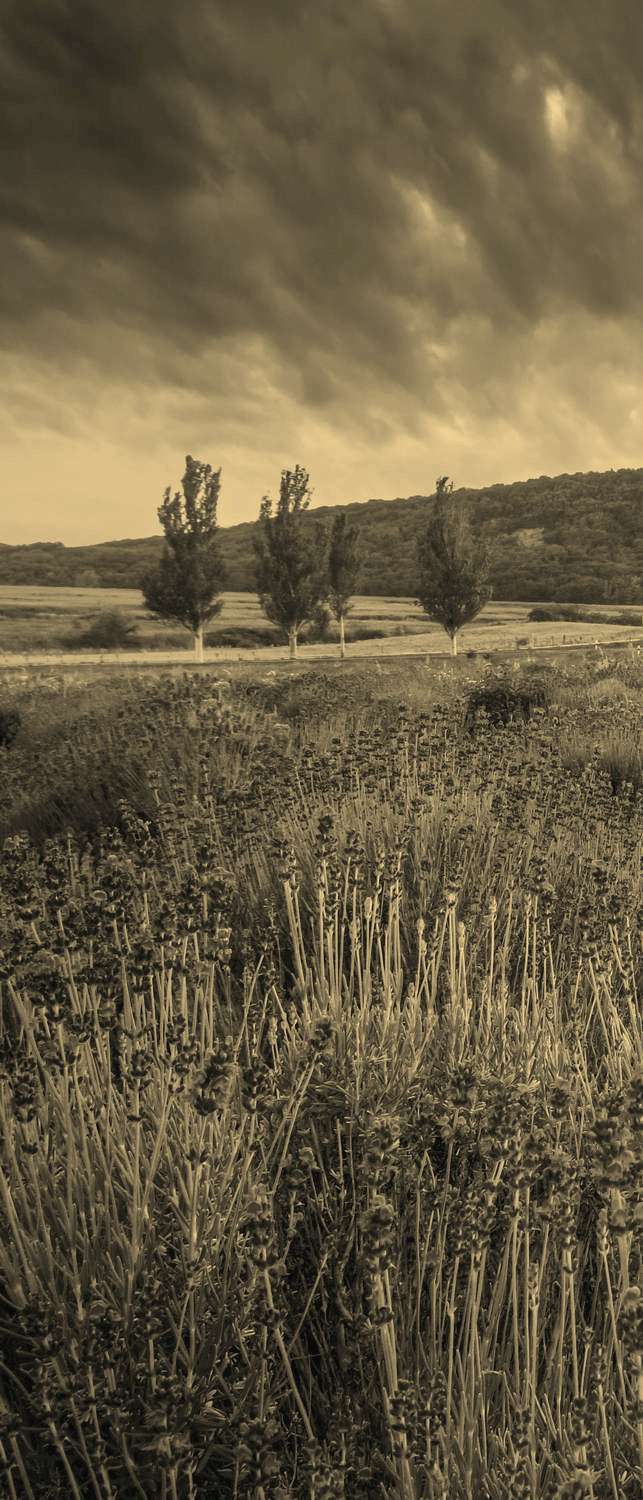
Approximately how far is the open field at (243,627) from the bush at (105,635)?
2.25 ft

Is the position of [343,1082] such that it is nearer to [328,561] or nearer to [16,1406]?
[16,1406]

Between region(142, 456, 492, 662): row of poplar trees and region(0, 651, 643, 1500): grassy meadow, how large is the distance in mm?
36270

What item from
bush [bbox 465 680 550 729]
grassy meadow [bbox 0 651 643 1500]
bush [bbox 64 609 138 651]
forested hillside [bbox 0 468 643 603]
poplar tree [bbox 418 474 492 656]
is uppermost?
forested hillside [bbox 0 468 643 603]

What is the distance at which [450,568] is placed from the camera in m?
41.8

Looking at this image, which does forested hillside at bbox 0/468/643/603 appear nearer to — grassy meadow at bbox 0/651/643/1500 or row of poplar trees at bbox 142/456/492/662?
row of poplar trees at bbox 142/456/492/662

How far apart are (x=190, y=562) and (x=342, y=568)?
1199cm

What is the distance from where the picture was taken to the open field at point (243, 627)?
135 ft

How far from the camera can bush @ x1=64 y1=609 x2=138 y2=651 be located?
4772 cm

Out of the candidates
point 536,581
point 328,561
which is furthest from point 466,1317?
point 536,581

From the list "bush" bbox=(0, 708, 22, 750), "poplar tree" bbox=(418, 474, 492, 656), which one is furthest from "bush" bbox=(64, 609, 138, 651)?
"bush" bbox=(0, 708, 22, 750)

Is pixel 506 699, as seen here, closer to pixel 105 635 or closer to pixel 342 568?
pixel 342 568

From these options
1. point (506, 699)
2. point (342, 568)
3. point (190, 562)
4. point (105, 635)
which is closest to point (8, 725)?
Result: point (506, 699)

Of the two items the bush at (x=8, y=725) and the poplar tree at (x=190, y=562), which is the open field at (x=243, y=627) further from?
the bush at (x=8, y=725)

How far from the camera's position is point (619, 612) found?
63.6 metres
